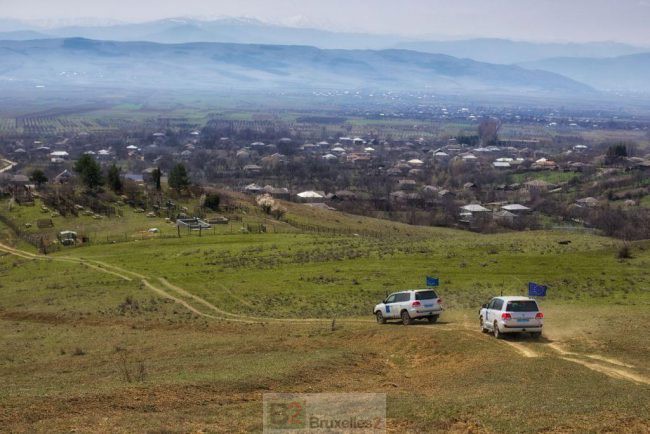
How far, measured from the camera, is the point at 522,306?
84.5ft

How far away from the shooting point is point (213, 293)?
42219 mm

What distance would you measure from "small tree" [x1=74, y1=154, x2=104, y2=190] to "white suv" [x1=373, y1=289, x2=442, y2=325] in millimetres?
65259

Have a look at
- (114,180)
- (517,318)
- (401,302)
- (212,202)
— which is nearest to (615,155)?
(212,202)

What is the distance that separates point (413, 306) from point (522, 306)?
5.49 m

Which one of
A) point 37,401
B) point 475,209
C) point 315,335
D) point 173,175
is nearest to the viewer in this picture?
point 37,401

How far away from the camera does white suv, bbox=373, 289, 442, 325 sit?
98.7 feet

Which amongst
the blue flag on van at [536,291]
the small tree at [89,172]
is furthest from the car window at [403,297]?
the small tree at [89,172]

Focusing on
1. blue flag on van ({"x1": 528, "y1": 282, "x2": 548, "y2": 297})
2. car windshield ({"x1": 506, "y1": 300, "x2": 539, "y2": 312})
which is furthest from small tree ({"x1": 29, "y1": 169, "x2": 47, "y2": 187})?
car windshield ({"x1": 506, "y1": 300, "x2": 539, "y2": 312})

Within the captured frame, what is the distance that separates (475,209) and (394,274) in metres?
71.3

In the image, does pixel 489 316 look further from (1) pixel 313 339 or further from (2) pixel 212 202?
(2) pixel 212 202

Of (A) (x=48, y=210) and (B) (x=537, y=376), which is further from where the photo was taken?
(A) (x=48, y=210)

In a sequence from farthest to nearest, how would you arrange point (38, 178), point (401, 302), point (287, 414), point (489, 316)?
point (38, 178) < point (401, 302) < point (489, 316) < point (287, 414)

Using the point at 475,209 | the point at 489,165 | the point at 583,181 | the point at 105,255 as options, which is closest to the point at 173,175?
the point at 105,255

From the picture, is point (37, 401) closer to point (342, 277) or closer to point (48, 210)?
point (342, 277)
